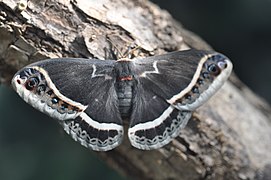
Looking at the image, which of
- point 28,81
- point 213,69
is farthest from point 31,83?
point 213,69

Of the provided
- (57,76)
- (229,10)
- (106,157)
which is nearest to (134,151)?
(106,157)

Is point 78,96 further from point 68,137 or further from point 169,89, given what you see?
point 68,137

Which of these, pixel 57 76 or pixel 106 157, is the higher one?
pixel 57 76

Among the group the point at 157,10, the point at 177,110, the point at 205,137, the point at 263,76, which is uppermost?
the point at 157,10

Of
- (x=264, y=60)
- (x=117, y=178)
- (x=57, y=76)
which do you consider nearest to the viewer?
(x=57, y=76)

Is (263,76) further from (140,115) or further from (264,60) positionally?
(140,115)

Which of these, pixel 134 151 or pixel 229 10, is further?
pixel 229 10

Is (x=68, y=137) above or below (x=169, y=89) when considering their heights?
below
